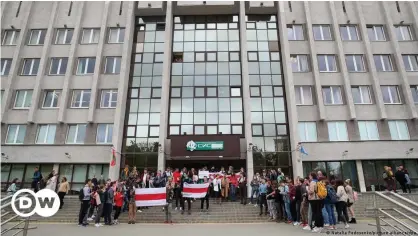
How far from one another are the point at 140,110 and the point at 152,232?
1573 cm

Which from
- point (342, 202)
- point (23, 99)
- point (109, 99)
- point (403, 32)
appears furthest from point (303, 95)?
point (23, 99)

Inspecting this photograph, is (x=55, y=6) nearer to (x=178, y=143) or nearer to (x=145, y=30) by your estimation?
(x=145, y=30)

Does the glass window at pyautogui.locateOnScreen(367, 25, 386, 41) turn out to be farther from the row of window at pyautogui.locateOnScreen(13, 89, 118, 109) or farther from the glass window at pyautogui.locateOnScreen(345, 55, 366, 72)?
the row of window at pyautogui.locateOnScreen(13, 89, 118, 109)

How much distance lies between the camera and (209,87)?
25.3 m

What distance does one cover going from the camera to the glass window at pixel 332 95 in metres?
24.4

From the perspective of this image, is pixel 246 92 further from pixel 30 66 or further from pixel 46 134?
pixel 30 66

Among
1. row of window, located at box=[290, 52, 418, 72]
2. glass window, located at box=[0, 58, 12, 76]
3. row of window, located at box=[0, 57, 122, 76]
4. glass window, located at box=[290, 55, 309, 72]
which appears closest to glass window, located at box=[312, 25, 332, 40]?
row of window, located at box=[290, 52, 418, 72]

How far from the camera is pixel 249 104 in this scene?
23281 millimetres

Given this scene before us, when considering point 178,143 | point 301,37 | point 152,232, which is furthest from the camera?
point 301,37

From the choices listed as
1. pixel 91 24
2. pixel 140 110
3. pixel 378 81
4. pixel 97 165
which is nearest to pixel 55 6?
pixel 91 24

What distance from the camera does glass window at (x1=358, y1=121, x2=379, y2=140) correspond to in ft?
76.9

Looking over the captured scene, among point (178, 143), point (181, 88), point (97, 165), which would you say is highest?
point (181, 88)

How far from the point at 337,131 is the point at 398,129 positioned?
17.7ft

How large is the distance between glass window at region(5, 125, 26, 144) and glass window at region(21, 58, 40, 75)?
531 cm
